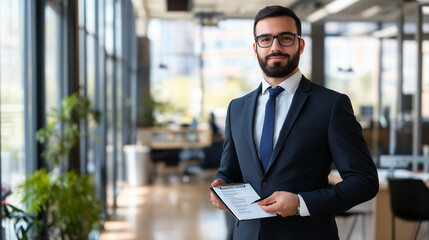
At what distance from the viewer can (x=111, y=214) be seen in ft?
25.7

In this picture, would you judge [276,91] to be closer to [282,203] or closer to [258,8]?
[282,203]

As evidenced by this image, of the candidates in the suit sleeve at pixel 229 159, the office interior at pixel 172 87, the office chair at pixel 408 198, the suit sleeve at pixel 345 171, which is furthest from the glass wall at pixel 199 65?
the suit sleeve at pixel 345 171

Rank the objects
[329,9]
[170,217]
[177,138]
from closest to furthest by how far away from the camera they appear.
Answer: [170,217] < [329,9] < [177,138]

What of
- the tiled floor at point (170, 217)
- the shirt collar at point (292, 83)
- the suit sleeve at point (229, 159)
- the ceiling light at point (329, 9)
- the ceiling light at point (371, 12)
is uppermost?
the ceiling light at point (329, 9)

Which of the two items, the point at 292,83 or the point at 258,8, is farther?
the point at 258,8

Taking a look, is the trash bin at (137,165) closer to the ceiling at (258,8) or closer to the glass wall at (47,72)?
the glass wall at (47,72)

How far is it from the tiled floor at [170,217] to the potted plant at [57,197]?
1867 millimetres

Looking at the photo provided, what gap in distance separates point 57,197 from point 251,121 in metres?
2.44

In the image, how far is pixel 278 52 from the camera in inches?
63.1

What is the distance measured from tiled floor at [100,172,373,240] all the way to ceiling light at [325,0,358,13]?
15.5ft

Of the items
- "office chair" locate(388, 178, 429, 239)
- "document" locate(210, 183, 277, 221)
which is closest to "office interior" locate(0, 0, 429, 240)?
"office chair" locate(388, 178, 429, 239)

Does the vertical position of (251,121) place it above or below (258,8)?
below

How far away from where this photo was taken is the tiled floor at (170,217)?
645cm

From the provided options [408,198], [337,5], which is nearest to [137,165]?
[337,5]
